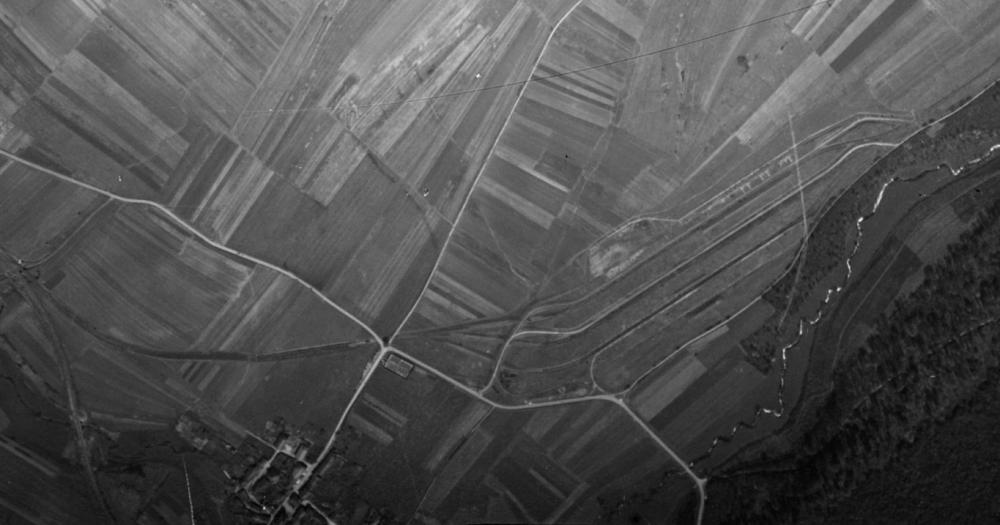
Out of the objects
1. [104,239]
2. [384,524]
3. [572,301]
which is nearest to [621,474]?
[572,301]

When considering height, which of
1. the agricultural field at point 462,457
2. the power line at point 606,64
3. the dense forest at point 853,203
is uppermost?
the power line at point 606,64

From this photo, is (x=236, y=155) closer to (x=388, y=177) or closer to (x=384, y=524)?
(x=388, y=177)

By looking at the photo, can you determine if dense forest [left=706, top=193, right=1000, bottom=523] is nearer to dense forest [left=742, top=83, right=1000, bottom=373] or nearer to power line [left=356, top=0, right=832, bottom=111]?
dense forest [left=742, top=83, right=1000, bottom=373]

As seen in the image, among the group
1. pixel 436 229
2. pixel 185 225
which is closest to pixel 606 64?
pixel 436 229

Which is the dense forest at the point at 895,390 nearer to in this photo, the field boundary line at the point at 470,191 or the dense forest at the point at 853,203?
the dense forest at the point at 853,203

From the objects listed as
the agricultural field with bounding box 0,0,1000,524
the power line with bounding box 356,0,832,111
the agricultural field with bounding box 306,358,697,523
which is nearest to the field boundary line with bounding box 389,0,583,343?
the agricultural field with bounding box 0,0,1000,524

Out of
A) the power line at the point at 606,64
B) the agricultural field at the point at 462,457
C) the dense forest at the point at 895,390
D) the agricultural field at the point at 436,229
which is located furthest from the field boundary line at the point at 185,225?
the dense forest at the point at 895,390

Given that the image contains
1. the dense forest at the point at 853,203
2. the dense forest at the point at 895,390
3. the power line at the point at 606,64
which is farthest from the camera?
the power line at the point at 606,64
